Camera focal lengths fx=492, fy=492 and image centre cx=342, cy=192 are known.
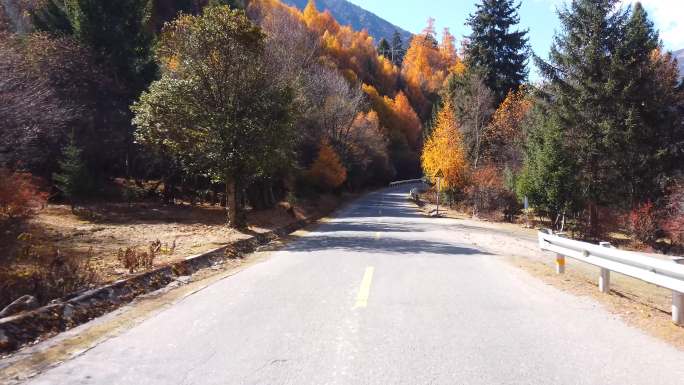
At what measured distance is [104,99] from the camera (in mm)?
27672

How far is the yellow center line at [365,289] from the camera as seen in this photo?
23.8ft

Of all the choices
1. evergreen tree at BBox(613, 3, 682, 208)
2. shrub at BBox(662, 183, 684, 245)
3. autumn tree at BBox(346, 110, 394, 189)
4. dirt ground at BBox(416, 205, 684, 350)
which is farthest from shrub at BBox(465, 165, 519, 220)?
dirt ground at BBox(416, 205, 684, 350)

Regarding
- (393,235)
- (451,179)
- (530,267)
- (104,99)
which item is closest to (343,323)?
(530,267)

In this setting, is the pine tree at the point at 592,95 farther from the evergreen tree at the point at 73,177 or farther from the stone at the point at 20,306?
the stone at the point at 20,306

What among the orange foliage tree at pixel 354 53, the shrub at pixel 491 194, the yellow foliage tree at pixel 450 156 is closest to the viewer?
the shrub at pixel 491 194

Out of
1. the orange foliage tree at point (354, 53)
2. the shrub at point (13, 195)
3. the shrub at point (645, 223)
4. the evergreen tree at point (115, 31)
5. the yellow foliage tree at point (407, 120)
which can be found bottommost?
the shrub at point (645, 223)

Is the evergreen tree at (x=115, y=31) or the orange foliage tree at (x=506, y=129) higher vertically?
the evergreen tree at (x=115, y=31)

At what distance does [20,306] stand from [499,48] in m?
45.1

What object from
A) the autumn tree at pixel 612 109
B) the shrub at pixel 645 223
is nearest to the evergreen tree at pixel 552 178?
the autumn tree at pixel 612 109

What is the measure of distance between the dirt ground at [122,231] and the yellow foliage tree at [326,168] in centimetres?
1482

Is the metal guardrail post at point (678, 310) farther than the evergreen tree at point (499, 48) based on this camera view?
No

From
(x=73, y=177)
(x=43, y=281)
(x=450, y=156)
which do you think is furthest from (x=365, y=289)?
(x=450, y=156)

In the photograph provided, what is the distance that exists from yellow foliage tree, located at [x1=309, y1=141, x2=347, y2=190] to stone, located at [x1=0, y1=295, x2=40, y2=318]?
36494 millimetres

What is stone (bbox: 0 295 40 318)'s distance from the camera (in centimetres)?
632
